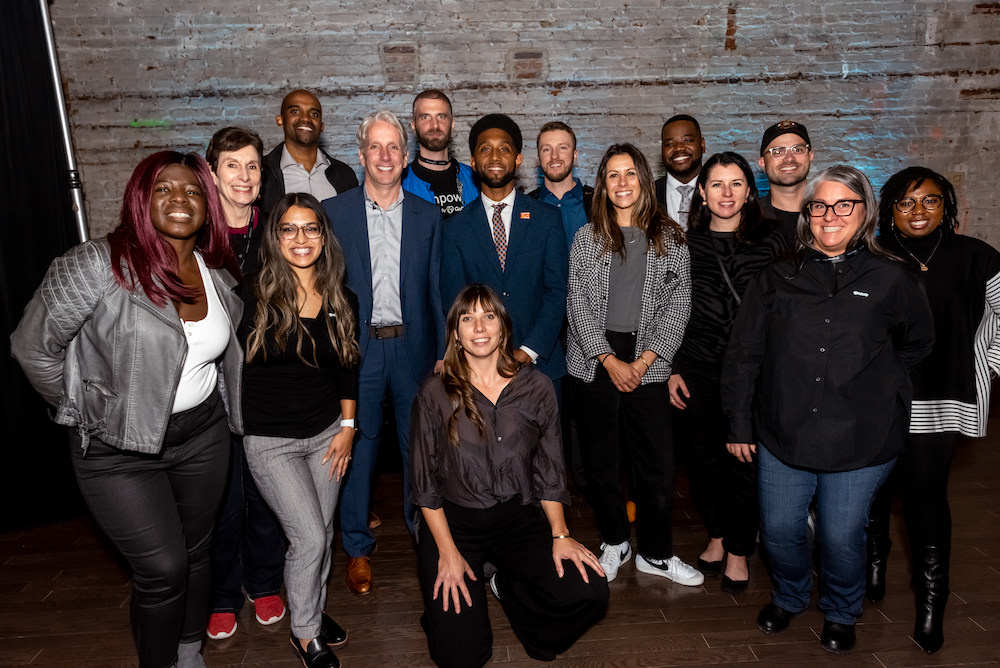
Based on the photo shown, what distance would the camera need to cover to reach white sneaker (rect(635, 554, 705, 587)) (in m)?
3.13

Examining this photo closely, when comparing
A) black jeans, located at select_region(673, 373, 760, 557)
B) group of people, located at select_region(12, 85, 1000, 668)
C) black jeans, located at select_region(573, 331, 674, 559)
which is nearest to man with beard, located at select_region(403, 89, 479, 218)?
group of people, located at select_region(12, 85, 1000, 668)

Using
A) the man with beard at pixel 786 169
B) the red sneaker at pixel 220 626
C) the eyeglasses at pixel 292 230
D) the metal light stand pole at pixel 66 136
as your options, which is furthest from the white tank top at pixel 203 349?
the man with beard at pixel 786 169

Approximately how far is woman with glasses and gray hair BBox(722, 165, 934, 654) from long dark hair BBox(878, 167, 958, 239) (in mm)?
215

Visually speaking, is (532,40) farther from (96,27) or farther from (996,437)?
(996,437)

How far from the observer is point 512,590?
2.67 m

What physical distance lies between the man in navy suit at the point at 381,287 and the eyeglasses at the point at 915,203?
178cm

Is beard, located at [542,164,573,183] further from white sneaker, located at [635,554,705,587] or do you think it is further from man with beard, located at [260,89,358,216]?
white sneaker, located at [635,554,705,587]

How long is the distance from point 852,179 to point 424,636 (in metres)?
2.25

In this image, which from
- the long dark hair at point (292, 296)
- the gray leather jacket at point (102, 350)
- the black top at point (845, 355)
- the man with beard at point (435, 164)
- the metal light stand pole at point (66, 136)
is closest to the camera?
the gray leather jacket at point (102, 350)

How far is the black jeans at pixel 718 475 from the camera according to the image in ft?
9.81

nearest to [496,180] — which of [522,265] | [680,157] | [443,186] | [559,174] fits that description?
[522,265]

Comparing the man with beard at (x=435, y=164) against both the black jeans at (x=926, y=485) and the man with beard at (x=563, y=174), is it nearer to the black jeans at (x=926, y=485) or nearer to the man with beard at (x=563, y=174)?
the man with beard at (x=563, y=174)

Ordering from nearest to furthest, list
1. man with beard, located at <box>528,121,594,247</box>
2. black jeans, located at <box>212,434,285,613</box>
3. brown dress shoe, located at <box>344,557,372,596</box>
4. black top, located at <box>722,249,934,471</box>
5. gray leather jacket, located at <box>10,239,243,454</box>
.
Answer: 1. gray leather jacket, located at <box>10,239,243,454</box>
2. black top, located at <box>722,249,934,471</box>
3. black jeans, located at <box>212,434,285,613</box>
4. brown dress shoe, located at <box>344,557,372,596</box>
5. man with beard, located at <box>528,121,594,247</box>

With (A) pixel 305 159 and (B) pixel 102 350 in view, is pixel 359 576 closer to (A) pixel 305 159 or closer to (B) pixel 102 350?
(B) pixel 102 350
